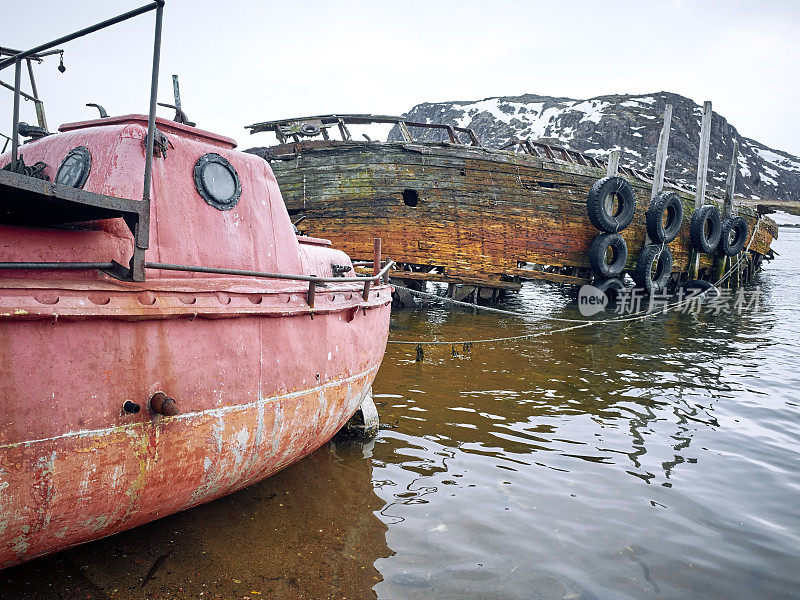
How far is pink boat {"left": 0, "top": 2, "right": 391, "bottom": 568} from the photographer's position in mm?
2281

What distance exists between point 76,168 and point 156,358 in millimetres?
1667

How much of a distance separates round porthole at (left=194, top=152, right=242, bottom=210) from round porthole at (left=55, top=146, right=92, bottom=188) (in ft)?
2.24

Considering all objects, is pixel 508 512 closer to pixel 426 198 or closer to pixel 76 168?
pixel 76 168

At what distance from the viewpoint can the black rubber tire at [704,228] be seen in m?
18.3

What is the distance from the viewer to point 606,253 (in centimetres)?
1524

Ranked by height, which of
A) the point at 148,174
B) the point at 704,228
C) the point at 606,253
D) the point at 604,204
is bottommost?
the point at 606,253

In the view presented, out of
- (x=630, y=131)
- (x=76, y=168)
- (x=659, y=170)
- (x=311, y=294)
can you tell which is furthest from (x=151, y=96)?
(x=630, y=131)

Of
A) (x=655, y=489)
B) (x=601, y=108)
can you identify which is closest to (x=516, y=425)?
(x=655, y=489)

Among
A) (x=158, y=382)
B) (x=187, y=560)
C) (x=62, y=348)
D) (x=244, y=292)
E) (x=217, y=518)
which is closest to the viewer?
(x=62, y=348)

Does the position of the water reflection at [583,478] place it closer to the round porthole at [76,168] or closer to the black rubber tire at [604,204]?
the round porthole at [76,168]

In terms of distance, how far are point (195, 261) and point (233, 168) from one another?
0.85m

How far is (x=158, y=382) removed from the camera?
8.64 ft

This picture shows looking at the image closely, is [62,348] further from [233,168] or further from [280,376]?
[233,168]

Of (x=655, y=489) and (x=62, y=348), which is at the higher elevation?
(x=62, y=348)
